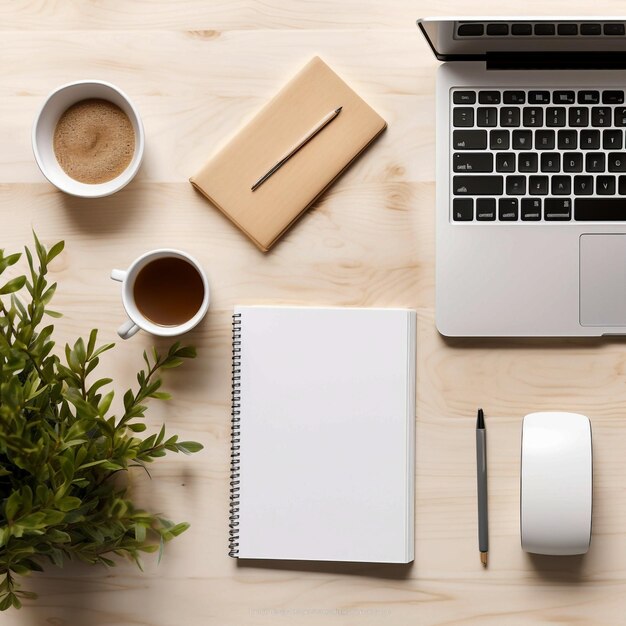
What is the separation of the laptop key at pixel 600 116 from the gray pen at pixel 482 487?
32cm

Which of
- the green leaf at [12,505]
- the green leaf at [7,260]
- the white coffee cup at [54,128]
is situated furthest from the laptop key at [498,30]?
the green leaf at [12,505]

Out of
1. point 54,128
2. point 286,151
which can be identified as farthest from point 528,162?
point 54,128

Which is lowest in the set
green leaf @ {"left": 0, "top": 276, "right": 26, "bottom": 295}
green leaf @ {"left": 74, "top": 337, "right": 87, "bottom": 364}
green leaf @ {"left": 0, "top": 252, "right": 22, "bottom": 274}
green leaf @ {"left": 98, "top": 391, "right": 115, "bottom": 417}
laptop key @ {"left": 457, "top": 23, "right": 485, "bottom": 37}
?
green leaf @ {"left": 98, "top": 391, "right": 115, "bottom": 417}

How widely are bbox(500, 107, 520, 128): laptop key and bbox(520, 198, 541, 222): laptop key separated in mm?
80

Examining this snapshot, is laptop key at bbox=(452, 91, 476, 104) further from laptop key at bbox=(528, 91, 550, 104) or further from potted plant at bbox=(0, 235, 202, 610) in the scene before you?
potted plant at bbox=(0, 235, 202, 610)

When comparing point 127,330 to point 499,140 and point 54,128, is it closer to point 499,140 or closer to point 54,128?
point 54,128

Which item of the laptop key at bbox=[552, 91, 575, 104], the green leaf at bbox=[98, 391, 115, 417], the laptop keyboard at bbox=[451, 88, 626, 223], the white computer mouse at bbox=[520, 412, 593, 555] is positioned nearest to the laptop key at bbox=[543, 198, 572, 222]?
the laptop keyboard at bbox=[451, 88, 626, 223]

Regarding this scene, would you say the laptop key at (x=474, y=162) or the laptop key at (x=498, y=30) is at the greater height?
the laptop key at (x=498, y=30)

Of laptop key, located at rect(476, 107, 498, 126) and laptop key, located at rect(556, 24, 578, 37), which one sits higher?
laptop key, located at rect(556, 24, 578, 37)

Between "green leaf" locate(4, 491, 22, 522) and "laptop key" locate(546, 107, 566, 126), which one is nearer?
"green leaf" locate(4, 491, 22, 522)

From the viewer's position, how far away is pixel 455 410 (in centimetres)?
76

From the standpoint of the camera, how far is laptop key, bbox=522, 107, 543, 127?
2.39ft

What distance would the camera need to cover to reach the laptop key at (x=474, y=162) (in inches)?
28.6

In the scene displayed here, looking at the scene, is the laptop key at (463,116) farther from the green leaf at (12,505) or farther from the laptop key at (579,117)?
the green leaf at (12,505)
